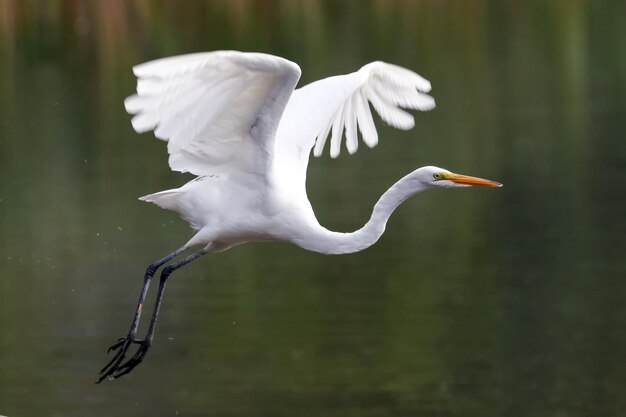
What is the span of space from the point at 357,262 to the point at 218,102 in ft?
13.0

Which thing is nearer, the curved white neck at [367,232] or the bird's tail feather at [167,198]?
the curved white neck at [367,232]

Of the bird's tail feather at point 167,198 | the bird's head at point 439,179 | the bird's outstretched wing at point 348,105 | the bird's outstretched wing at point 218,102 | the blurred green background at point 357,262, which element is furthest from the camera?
the blurred green background at point 357,262

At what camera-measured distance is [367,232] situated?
597cm

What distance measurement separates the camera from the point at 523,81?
14.7 meters

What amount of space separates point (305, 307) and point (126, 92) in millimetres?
6346

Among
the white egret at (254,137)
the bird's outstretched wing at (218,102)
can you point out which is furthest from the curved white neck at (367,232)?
the bird's outstretched wing at (218,102)

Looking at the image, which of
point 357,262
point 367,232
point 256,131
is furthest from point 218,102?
point 357,262

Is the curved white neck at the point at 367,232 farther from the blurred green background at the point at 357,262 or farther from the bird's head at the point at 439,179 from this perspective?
the blurred green background at the point at 357,262

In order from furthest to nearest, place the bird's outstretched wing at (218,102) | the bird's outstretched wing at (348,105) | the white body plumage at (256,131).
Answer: the bird's outstretched wing at (348,105)
the white body plumage at (256,131)
the bird's outstretched wing at (218,102)

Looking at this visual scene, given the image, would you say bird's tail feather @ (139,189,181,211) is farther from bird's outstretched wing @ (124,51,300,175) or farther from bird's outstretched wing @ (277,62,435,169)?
bird's outstretched wing @ (277,62,435,169)

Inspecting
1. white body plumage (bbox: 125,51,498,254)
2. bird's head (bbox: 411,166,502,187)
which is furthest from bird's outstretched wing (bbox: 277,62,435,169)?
bird's head (bbox: 411,166,502,187)

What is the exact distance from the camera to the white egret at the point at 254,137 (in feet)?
17.7

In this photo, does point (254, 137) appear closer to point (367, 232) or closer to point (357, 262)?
point (367, 232)

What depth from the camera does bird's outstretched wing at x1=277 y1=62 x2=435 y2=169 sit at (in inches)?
255
